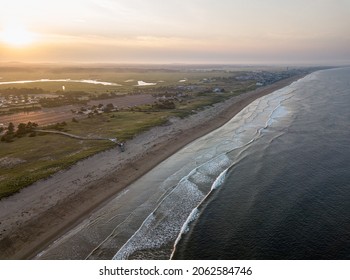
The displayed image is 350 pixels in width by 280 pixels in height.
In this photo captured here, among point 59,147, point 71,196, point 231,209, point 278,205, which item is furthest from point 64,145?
point 278,205

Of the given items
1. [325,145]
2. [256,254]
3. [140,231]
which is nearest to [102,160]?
[140,231]

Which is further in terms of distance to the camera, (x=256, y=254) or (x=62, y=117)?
(x=62, y=117)

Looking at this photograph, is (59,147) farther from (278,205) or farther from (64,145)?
(278,205)

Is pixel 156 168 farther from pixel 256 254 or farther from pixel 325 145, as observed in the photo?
pixel 325 145

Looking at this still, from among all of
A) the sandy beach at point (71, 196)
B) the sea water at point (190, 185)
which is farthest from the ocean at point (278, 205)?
the sandy beach at point (71, 196)

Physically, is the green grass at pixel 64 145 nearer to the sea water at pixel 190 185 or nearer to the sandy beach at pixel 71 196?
the sandy beach at pixel 71 196
